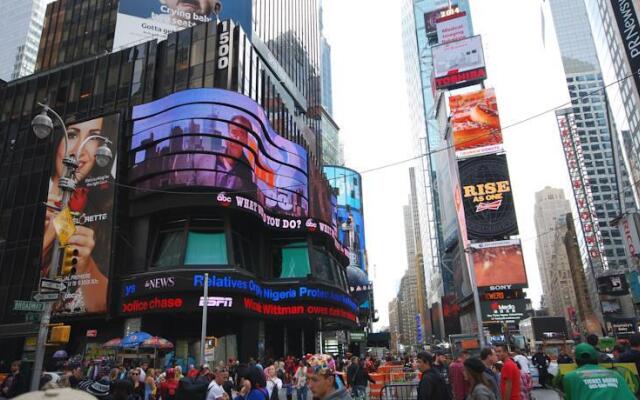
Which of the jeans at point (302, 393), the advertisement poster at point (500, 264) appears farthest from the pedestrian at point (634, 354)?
the advertisement poster at point (500, 264)

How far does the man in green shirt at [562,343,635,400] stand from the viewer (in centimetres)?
488

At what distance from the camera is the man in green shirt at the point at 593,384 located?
4.88 m

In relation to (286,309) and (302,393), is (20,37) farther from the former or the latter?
(302,393)

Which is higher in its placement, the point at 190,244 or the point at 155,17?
the point at 155,17

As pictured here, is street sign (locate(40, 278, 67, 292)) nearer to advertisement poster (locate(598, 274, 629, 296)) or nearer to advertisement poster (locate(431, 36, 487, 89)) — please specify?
advertisement poster (locate(598, 274, 629, 296))

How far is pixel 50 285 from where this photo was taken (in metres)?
12.6

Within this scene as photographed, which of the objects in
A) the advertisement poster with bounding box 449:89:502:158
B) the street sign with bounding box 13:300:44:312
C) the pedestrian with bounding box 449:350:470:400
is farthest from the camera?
the advertisement poster with bounding box 449:89:502:158

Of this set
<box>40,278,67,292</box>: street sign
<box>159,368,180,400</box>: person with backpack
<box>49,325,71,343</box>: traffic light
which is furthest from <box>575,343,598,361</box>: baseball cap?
<box>40,278,67,292</box>: street sign

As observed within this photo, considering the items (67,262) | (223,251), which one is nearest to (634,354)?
(67,262)

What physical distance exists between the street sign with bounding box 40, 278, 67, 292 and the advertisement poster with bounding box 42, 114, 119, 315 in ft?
56.2

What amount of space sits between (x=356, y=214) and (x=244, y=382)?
71.6 m

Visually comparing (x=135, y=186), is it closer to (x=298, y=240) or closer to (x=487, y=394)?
(x=298, y=240)

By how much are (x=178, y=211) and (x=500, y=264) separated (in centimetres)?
5013

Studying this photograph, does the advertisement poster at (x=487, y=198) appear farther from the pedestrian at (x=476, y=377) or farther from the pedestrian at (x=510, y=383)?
the pedestrian at (x=476, y=377)
